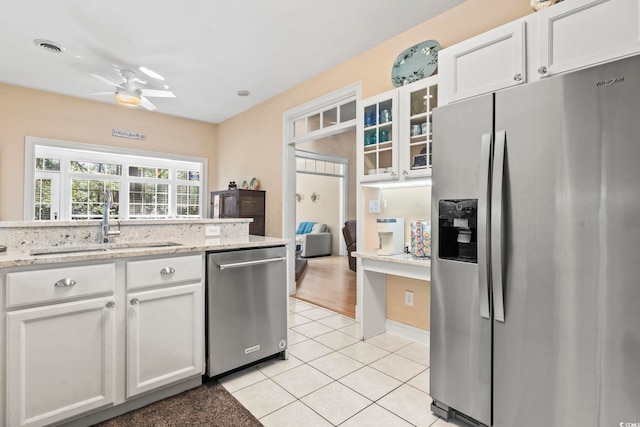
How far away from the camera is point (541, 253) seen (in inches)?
55.6

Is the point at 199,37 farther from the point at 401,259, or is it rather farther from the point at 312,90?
the point at 401,259

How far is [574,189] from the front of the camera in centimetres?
133

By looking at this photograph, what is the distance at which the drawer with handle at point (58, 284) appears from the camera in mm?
1481

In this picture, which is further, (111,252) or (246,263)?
(246,263)

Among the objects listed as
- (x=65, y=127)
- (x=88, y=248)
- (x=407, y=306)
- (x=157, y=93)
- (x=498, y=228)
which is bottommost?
(x=407, y=306)

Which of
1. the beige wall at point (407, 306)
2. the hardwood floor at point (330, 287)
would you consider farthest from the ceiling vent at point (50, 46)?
the beige wall at point (407, 306)

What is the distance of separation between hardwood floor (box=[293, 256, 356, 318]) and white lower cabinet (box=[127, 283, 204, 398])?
6.46 ft

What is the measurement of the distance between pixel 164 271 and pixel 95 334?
1.48ft

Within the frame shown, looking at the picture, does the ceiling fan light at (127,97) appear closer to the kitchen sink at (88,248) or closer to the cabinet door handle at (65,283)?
the kitchen sink at (88,248)

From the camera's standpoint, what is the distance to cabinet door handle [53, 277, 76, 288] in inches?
62.1

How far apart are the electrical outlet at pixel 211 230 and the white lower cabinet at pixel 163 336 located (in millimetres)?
699

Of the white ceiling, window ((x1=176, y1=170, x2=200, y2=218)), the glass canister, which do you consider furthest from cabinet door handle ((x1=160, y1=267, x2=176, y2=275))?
window ((x1=176, y1=170, x2=200, y2=218))

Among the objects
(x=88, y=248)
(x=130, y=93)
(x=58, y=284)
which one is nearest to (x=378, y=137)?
(x=88, y=248)

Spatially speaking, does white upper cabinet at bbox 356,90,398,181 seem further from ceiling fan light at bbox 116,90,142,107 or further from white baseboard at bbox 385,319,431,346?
ceiling fan light at bbox 116,90,142,107
